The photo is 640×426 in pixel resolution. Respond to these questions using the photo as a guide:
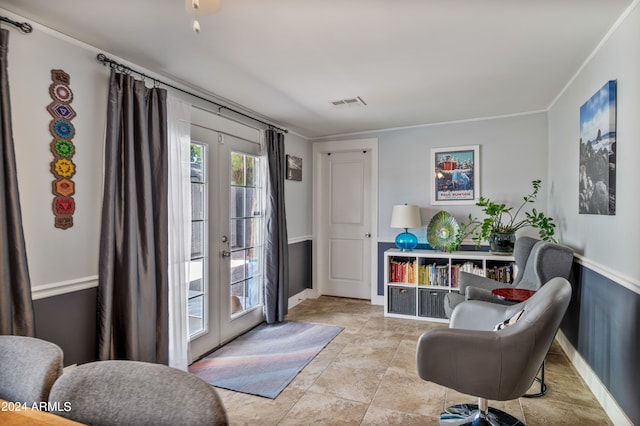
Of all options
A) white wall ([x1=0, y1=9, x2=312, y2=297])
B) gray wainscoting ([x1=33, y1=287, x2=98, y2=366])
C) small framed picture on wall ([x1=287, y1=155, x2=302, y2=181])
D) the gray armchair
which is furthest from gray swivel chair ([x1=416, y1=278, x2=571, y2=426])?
small framed picture on wall ([x1=287, y1=155, x2=302, y2=181])

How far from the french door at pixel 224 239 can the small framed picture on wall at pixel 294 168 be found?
69 cm

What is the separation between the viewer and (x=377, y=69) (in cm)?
263

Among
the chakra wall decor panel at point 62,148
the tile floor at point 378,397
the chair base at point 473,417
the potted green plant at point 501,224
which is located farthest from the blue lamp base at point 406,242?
the chakra wall decor panel at point 62,148

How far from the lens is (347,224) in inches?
199

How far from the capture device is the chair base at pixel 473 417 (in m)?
2.01

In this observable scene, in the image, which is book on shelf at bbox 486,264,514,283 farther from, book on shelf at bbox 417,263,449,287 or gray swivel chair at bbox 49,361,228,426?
gray swivel chair at bbox 49,361,228,426

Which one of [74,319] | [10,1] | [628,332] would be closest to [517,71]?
[628,332]

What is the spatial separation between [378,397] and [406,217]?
227 cm

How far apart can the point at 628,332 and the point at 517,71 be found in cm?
195

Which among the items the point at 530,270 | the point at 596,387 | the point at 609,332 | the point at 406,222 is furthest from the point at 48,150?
the point at 596,387

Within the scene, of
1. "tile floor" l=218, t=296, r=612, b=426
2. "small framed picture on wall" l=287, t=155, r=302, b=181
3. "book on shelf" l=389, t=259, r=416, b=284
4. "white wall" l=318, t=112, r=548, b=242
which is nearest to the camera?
"tile floor" l=218, t=296, r=612, b=426

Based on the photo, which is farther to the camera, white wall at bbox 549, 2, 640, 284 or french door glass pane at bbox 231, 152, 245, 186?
french door glass pane at bbox 231, 152, 245, 186

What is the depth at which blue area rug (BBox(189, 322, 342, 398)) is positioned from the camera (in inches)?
103

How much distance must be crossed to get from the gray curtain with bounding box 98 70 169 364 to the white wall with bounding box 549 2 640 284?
2.89 metres
